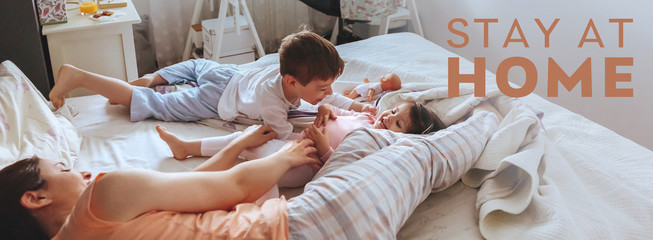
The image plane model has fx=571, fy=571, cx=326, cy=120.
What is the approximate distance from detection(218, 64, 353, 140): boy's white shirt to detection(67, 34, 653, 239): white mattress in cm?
10

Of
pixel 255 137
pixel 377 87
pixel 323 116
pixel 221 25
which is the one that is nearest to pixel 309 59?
pixel 323 116

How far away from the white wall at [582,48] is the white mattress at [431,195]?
70 cm

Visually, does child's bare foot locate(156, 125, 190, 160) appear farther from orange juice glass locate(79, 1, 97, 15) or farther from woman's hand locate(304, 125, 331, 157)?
orange juice glass locate(79, 1, 97, 15)

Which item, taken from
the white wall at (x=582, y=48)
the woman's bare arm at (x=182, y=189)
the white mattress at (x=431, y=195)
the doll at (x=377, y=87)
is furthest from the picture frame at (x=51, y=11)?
the white wall at (x=582, y=48)

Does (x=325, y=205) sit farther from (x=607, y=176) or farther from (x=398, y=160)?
(x=607, y=176)

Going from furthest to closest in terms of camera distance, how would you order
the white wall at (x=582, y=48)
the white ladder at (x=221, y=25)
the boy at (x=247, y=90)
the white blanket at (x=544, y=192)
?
the white ladder at (x=221, y=25) < the white wall at (x=582, y=48) < the boy at (x=247, y=90) < the white blanket at (x=544, y=192)

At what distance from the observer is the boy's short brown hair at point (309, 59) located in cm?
166

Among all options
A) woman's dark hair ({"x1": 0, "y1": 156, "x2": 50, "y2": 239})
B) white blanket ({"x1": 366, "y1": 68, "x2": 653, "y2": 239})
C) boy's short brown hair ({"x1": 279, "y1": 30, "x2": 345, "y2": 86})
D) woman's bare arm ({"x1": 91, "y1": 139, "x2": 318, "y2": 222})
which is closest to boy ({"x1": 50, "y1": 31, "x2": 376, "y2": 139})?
boy's short brown hair ({"x1": 279, "y1": 30, "x2": 345, "y2": 86})

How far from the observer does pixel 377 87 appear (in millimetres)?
2016

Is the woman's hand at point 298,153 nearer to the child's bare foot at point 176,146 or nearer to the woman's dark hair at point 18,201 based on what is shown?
the child's bare foot at point 176,146

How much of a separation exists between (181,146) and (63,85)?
20.9 inches

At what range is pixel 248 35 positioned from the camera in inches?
121

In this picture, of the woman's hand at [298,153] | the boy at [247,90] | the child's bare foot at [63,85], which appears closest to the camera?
the woman's hand at [298,153]

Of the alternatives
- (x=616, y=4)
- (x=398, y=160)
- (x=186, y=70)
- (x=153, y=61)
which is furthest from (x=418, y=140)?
(x=153, y=61)
